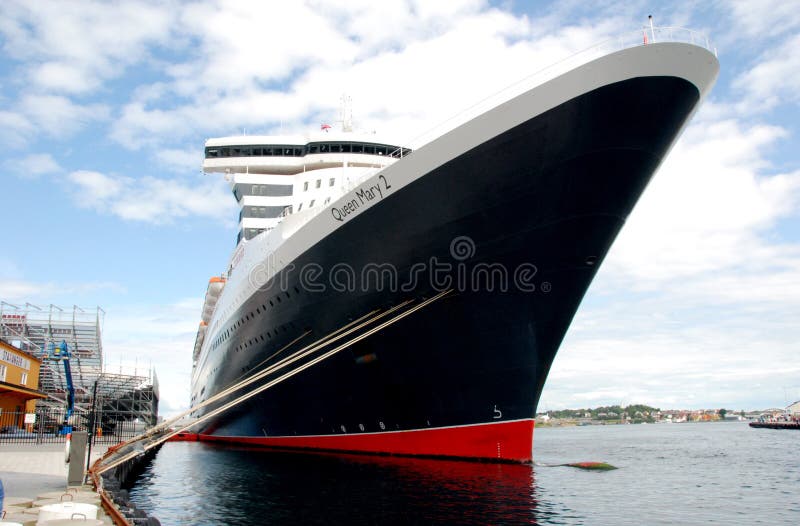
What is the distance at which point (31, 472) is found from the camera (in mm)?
13422

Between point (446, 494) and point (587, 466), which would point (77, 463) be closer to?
point (446, 494)

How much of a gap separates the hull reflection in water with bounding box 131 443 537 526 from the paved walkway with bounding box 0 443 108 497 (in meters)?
1.90

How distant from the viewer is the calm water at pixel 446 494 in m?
10.9

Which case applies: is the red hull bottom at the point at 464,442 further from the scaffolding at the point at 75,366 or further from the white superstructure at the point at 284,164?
the scaffolding at the point at 75,366

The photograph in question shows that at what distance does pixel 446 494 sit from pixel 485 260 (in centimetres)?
519

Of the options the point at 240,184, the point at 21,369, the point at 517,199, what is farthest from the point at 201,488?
the point at 21,369

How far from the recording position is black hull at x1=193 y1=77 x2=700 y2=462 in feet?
40.1

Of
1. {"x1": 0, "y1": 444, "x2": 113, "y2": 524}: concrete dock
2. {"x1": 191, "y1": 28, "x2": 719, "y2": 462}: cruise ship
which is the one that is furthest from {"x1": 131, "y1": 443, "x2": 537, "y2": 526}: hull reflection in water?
{"x1": 0, "y1": 444, "x2": 113, "y2": 524}: concrete dock

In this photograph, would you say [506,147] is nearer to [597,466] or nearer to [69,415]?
[597,466]

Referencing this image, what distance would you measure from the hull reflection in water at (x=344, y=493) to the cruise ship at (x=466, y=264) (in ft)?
3.19

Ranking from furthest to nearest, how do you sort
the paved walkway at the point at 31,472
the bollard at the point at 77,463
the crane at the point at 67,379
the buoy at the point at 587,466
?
the crane at the point at 67,379
the buoy at the point at 587,466
the bollard at the point at 77,463
the paved walkway at the point at 31,472

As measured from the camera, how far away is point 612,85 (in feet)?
38.1

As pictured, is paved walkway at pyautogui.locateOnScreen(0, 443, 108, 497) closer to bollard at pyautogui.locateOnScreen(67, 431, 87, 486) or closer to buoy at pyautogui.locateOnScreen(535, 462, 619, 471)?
bollard at pyautogui.locateOnScreen(67, 431, 87, 486)

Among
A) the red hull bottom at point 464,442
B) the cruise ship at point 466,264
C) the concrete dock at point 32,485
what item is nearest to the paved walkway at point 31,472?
the concrete dock at point 32,485
